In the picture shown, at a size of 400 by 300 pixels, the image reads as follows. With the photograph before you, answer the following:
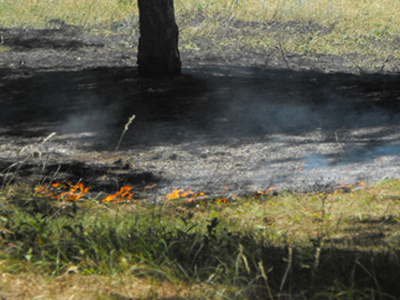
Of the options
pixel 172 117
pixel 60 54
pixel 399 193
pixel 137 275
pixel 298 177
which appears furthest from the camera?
pixel 60 54

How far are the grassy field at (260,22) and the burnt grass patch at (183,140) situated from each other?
126 centimetres

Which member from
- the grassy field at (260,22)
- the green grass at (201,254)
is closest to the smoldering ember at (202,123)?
the green grass at (201,254)

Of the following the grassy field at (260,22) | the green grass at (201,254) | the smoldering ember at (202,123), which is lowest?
the smoldering ember at (202,123)

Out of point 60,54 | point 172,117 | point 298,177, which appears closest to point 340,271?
point 298,177

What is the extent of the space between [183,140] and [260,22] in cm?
956

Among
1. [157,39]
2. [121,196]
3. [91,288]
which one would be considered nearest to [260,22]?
[157,39]

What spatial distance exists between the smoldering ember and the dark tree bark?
32 centimetres

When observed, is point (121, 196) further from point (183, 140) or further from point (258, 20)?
point (258, 20)

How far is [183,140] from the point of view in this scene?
844 centimetres

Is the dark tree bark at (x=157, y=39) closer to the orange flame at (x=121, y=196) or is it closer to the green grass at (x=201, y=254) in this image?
the orange flame at (x=121, y=196)

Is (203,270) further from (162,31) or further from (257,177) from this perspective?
(162,31)

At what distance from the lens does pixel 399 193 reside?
5.91 m

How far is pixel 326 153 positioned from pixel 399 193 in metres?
1.92

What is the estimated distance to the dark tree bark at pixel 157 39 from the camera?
11.3 m
